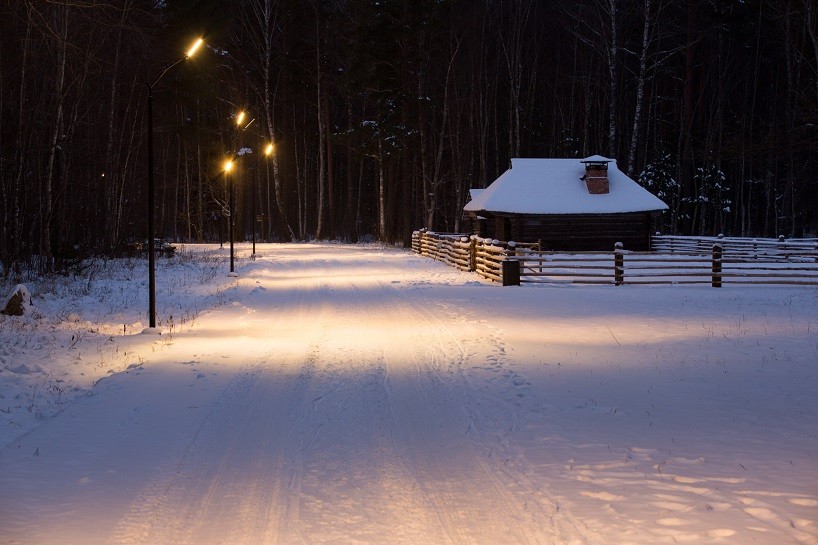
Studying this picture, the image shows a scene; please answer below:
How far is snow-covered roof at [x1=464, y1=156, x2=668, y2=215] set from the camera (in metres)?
39.8

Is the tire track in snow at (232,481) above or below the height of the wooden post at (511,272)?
below

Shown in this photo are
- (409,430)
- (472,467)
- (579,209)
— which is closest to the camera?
(472,467)

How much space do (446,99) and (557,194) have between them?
1582cm

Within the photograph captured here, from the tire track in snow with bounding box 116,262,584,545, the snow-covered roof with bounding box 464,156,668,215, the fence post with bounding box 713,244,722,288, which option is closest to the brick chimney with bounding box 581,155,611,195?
the snow-covered roof with bounding box 464,156,668,215

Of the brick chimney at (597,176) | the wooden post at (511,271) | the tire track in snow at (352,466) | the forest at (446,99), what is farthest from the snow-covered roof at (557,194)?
the tire track in snow at (352,466)

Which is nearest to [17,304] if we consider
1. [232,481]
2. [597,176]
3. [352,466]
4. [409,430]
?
[409,430]

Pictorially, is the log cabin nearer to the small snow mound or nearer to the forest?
the forest

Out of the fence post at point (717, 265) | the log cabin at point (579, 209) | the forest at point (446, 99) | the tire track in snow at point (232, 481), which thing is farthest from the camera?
the forest at point (446, 99)

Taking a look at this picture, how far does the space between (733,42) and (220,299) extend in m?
58.1

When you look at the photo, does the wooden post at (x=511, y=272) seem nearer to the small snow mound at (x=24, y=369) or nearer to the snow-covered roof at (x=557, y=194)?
the snow-covered roof at (x=557, y=194)

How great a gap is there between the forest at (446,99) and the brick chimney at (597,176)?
10.3ft

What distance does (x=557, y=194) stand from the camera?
4078cm

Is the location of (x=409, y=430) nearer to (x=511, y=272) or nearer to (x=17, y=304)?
(x=17, y=304)

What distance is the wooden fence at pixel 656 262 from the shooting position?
24516 millimetres
